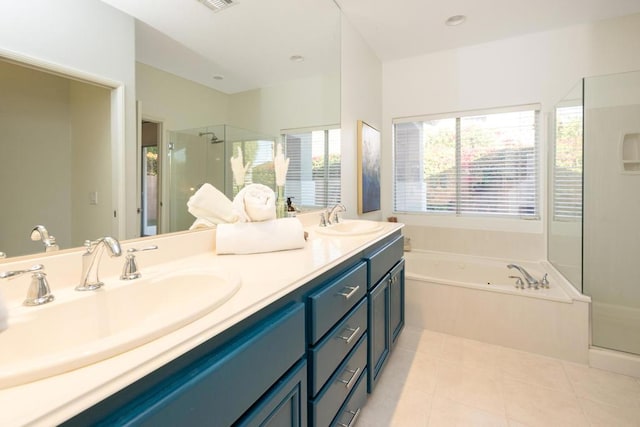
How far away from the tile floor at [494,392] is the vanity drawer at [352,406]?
0.60ft

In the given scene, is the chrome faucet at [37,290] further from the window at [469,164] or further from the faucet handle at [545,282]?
the window at [469,164]

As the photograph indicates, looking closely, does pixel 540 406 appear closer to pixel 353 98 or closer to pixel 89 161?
pixel 89 161

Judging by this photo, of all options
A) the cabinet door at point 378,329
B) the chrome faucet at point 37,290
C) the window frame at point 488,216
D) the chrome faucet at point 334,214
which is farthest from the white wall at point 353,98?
the chrome faucet at point 37,290

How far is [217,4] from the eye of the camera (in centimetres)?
128

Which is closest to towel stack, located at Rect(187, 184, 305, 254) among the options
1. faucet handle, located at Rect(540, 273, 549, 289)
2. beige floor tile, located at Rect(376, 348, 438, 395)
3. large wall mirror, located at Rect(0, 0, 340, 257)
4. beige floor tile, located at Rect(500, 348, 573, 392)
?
large wall mirror, located at Rect(0, 0, 340, 257)

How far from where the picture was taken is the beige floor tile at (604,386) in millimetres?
1592

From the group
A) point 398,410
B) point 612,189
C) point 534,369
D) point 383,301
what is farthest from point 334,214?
point 612,189

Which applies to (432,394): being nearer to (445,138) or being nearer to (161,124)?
(161,124)

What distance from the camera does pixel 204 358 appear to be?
579 millimetres

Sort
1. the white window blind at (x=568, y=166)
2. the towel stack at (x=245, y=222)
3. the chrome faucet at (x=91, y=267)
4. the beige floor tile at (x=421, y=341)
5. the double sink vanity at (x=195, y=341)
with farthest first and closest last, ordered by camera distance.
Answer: the white window blind at (x=568, y=166) < the beige floor tile at (x=421, y=341) < the towel stack at (x=245, y=222) < the chrome faucet at (x=91, y=267) < the double sink vanity at (x=195, y=341)

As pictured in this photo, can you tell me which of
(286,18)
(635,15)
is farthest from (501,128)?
(286,18)

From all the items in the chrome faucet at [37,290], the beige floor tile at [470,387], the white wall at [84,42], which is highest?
the white wall at [84,42]

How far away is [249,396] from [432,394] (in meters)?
1.40

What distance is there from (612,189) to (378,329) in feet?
6.79
